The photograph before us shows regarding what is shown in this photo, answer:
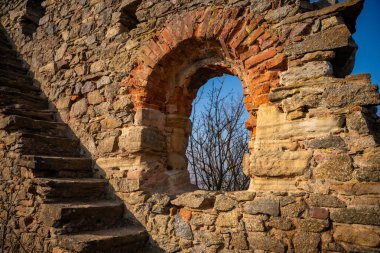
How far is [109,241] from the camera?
8.06 ft

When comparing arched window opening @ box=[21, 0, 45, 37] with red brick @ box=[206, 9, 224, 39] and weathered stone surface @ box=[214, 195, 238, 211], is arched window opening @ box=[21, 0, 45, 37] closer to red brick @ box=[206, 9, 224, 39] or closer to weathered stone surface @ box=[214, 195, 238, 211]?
red brick @ box=[206, 9, 224, 39]

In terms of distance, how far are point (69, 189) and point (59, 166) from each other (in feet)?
1.33

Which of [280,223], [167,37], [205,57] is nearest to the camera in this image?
[280,223]

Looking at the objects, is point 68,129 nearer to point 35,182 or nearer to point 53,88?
point 53,88

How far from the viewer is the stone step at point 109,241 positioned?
91.0 inches

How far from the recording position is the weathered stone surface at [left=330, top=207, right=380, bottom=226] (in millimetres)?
1781

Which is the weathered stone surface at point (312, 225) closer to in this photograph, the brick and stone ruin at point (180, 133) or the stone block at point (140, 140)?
the brick and stone ruin at point (180, 133)

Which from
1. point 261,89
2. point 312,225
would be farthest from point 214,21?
point 312,225

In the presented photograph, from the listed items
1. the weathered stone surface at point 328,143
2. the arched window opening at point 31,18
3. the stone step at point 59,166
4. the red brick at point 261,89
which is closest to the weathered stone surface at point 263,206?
the weathered stone surface at point 328,143

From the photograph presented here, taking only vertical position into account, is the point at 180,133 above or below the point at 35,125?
below

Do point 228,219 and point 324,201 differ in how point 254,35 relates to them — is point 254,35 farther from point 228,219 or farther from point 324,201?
point 228,219

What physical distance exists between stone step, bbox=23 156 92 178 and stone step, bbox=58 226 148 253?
3.05 feet

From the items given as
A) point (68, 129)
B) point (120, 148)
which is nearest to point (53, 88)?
point (68, 129)

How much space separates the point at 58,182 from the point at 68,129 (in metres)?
1.23
